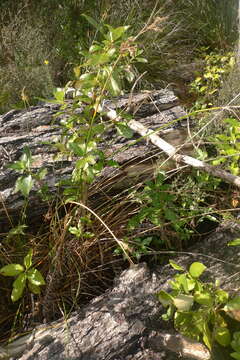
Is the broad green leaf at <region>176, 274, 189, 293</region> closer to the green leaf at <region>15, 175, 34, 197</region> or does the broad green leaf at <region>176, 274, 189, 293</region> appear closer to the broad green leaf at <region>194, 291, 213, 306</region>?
the broad green leaf at <region>194, 291, 213, 306</region>

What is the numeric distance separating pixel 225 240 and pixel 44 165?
2.93 ft

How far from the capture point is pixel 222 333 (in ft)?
4.09

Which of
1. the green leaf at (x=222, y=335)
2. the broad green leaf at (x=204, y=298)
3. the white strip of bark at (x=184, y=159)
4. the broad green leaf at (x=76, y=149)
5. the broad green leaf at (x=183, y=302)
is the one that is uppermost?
the broad green leaf at (x=76, y=149)

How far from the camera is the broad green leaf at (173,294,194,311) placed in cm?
124

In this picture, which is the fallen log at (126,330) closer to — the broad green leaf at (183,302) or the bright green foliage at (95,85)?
the broad green leaf at (183,302)

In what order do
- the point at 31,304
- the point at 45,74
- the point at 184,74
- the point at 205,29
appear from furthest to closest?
the point at 205,29 → the point at 184,74 → the point at 45,74 → the point at 31,304

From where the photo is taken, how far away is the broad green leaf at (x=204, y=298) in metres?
1.27

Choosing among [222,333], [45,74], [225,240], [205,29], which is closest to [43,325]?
[222,333]

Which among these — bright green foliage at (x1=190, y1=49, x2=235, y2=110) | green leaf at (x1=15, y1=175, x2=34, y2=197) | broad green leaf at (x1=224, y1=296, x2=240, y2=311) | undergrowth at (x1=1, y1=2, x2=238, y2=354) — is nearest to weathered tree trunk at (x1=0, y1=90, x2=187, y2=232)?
undergrowth at (x1=1, y1=2, x2=238, y2=354)

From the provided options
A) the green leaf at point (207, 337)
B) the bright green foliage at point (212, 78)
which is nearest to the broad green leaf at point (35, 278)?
the green leaf at point (207, 337)

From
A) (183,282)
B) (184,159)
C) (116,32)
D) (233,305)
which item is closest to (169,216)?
(184,159)

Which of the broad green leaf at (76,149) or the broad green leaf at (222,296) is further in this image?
the broad green leaf at (76,149)

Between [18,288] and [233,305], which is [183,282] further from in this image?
[18,288]

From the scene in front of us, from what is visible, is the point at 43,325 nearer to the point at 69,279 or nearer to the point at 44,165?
the point at 69,279
